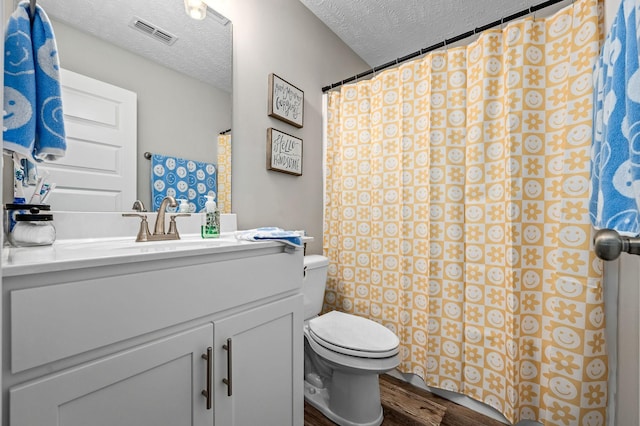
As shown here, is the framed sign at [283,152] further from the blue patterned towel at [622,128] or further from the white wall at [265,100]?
the blue patterned towel at [622,128]

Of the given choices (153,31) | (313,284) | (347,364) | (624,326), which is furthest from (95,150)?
(624,326)

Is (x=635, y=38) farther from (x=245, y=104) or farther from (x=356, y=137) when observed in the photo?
(x=245, y=104)

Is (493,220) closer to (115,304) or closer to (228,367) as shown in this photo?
(228,367)

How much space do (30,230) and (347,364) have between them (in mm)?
1224

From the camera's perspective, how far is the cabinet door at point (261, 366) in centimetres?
84

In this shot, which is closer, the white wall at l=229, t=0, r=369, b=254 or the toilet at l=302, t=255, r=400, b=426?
the toilet at l=302, t=255, r=400, b=426

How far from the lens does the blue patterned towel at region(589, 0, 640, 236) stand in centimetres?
64

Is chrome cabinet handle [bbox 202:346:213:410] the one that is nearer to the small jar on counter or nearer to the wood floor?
the small jar on counter

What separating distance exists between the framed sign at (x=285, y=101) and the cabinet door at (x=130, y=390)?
4.19 ft

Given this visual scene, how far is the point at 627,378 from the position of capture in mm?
1060

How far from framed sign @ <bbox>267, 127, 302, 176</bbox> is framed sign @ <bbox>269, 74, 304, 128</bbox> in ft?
0.33

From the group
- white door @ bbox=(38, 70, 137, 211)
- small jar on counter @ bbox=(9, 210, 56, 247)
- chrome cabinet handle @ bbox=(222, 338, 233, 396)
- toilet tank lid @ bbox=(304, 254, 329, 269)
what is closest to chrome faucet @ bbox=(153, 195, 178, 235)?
white door @ bbox=(38, 70, 137, 211)

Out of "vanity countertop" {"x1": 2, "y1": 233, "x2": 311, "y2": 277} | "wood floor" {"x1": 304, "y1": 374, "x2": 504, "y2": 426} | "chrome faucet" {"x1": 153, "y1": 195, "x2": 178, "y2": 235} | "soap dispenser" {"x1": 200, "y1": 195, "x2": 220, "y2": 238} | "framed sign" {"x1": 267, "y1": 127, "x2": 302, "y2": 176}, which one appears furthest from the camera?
"framed sign" {"x1": 267, "y1": 127, "x2": 302, "y2": 176}

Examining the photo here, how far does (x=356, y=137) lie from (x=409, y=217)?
658mm
